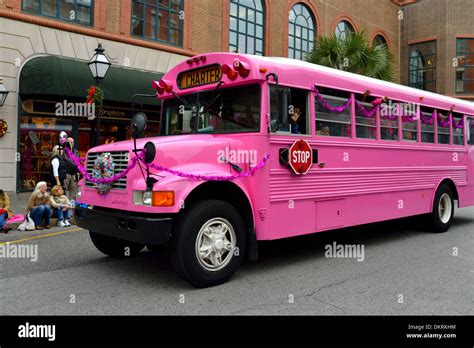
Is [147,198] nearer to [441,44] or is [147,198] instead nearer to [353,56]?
[353,56]

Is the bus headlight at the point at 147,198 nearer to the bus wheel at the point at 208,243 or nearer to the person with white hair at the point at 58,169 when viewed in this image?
the bus wheel at the point at 208,243

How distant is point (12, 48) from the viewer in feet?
42.1

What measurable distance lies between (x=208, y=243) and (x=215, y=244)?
0.08m

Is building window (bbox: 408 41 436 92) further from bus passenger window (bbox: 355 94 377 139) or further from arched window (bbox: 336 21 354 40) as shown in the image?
bus passenger window (bbox: 355 94 377 139)

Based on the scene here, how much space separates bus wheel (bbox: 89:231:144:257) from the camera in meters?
6.02

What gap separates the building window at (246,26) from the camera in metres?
19.1

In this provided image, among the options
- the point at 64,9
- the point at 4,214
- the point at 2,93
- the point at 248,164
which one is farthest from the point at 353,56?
the point at 4,214

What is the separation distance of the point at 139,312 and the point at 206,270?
913mm

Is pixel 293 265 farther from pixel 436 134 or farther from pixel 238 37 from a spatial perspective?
pixel 238 37

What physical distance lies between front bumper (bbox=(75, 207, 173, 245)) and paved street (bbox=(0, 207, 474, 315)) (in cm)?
63

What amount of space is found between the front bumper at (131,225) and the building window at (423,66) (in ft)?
103

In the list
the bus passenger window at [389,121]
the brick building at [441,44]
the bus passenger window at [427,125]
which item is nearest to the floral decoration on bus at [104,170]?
the bus passenger window at [389,121]

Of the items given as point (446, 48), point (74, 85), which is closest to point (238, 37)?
point (74, 85)

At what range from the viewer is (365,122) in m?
6.76
